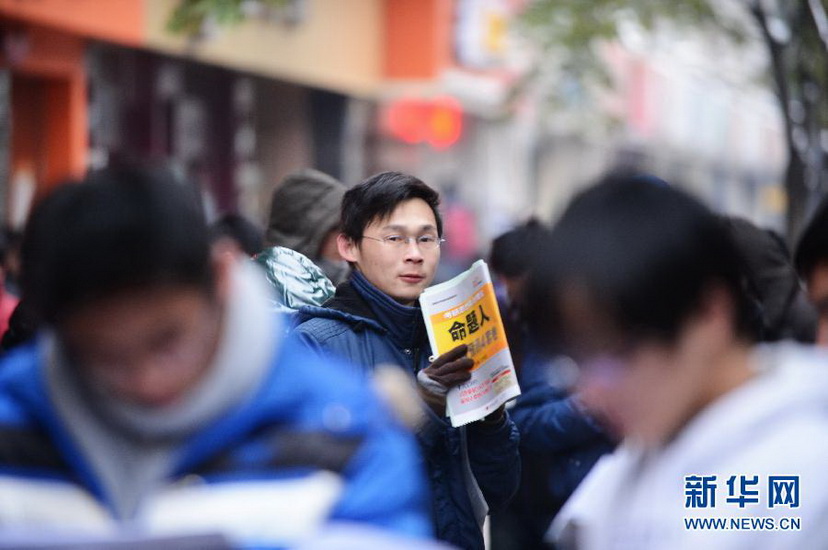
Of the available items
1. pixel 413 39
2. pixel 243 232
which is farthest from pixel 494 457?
pixel 413 39

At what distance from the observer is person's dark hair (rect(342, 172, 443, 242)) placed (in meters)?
3.99

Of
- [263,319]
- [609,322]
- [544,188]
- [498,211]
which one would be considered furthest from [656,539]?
[544,188]

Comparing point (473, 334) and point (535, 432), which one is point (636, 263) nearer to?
point (473, 334)

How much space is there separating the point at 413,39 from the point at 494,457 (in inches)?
582

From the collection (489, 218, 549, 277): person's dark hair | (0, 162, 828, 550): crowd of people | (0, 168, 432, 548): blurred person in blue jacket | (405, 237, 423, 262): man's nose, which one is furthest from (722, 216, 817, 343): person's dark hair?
(0, 168, 432, 548): blurred person in blue jacket

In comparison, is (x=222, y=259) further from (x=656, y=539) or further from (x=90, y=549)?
(x=656, y=539)

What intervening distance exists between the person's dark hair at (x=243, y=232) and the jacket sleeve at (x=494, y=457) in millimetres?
2340

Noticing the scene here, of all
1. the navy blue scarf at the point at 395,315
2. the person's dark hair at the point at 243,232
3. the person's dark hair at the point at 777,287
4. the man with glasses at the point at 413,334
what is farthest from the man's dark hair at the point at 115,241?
the person's dark hair at the point at 243,232

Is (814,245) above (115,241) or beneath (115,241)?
beneath

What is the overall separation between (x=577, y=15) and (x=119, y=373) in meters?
11.4

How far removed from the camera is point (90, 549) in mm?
1646

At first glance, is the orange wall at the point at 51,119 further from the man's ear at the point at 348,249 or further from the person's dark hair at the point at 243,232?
the man's ear at the point at 348,249

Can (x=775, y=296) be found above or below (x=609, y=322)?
below

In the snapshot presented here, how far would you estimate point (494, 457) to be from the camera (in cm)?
378
